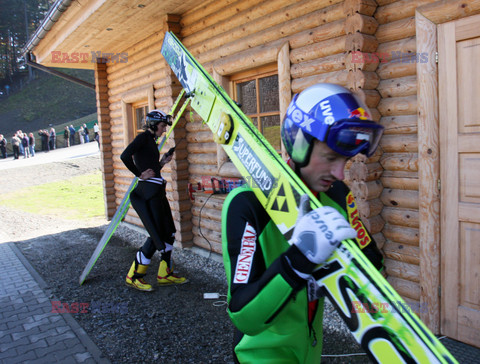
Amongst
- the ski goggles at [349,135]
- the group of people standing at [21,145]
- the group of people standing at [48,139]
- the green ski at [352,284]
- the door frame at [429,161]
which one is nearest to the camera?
the green ski at [352,284]

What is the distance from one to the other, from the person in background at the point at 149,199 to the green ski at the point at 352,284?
3.64 metres

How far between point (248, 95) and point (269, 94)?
0.52 metres

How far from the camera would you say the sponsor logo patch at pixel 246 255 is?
1.34 m

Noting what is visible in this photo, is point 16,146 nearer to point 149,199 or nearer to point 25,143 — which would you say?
point 25,143

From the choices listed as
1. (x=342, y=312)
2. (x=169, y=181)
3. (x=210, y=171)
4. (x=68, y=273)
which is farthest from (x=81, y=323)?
(x=342, y=312)

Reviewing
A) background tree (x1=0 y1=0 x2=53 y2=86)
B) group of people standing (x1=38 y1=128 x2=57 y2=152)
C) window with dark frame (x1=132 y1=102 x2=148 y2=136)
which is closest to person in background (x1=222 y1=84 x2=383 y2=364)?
window with dark frame (x1=132 y1=102 x2=148 y2=136)

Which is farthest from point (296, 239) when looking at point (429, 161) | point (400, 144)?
point (400, 144)

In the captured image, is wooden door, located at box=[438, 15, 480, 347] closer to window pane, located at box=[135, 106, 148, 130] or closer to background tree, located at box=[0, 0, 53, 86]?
window pane, located at box=[135, 106, 148, 130]

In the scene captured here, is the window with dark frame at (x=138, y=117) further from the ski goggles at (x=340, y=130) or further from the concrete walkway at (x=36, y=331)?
the ski goggles at (x=340, y=130)

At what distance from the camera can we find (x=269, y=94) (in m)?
5.40

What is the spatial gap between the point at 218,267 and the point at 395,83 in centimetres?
387

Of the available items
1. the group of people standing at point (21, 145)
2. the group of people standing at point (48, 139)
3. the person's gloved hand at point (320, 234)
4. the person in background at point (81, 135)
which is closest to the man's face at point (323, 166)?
the person's gloved hand at point (320, 234)

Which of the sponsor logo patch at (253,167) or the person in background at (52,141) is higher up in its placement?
the person in background at (52,141)

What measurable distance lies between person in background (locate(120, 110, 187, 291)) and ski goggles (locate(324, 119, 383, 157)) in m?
4.07
